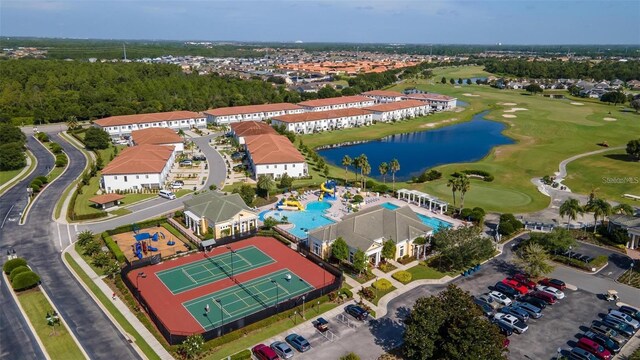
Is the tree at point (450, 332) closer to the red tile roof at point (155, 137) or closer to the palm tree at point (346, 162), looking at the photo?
the palm tree at point (346, 162)

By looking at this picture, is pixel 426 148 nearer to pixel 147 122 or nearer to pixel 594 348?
pixel 147 122

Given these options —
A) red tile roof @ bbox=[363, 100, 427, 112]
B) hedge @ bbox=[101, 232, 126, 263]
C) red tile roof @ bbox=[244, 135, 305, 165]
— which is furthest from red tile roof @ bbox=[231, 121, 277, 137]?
hedge @ bbox=[101, 232, 126, 263]

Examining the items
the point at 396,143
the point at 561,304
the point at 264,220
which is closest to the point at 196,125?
the point at 396,143

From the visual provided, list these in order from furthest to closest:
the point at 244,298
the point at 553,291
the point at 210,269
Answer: the point at 210,269
the point at 553,291
the point at 244,298

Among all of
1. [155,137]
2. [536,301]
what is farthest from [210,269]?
[155,137]

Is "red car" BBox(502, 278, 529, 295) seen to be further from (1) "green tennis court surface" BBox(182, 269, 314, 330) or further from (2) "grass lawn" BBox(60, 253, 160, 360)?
(2) "grass lawn" BBox(60, 253, 160, 360)

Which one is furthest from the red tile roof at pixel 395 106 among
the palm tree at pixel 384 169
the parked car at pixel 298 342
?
the parked car at pixel 298 342

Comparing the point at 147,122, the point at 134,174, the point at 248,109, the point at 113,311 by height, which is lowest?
the point at 113,311
